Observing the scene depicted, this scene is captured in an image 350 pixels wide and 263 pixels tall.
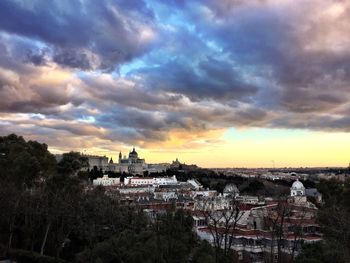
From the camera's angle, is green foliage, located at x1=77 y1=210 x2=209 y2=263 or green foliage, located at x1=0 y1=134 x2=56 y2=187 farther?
green foliage, located at x1=0 y1=134 x2=56 y2=187

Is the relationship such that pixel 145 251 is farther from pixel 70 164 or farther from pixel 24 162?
pixel 70 164

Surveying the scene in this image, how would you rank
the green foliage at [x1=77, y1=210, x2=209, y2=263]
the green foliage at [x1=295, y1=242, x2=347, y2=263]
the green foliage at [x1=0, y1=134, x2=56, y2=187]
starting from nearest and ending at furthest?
1. the green foliage at [x1=77, y1=210, x2=209, y2=263]
2. the green foliage at [x1=295, y1=242, x2=347, y2=263]
3. the green foliage at [x1=0, y1=134, x2=56, y2=187]

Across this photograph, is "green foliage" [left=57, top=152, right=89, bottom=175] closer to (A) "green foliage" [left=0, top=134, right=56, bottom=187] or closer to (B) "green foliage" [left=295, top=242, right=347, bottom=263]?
(A) "green foliage" [left=0, top=134, right=56, bottom=187]

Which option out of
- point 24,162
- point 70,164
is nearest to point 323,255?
point 24,162

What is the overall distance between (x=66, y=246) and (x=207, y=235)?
14.2m

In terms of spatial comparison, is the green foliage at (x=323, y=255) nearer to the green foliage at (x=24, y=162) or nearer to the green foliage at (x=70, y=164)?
the green foliage at (x=70, y=164)

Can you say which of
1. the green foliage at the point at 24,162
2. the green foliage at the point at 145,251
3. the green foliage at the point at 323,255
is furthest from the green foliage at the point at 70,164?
the green foliage at the point at 323,255

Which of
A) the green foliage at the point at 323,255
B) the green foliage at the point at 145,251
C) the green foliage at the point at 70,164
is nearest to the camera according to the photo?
the green foliage at the point at 145,251

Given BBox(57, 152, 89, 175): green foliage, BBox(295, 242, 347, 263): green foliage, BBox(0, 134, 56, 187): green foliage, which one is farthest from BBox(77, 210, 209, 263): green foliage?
BBox(57, 152, 89, 175): green foliage

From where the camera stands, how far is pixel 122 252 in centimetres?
2261

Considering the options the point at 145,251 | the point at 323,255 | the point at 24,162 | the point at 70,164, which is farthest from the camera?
the point at 70,164

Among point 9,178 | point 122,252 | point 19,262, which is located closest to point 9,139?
point 9,178

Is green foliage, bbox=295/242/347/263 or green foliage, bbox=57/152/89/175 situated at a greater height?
green foliage, bbox=57/152/89/175

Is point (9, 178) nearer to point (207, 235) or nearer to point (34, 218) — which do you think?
point (34, 218)
